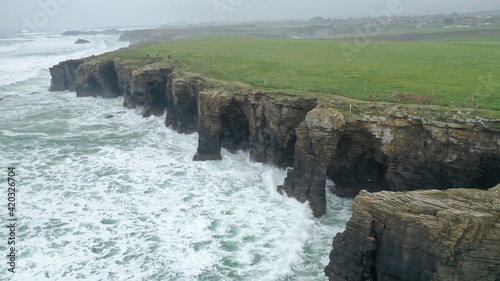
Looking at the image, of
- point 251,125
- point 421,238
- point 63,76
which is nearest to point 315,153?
point 251,125

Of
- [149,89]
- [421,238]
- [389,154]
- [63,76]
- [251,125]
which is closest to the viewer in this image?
[421,238]

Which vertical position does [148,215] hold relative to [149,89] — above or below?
below

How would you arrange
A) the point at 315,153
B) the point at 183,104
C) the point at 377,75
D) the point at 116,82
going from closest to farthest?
the point at 315,153 < the point at 377,75 < the point at 183,104 < the point at 116,82

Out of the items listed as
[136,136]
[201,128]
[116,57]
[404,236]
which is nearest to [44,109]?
[116,57]

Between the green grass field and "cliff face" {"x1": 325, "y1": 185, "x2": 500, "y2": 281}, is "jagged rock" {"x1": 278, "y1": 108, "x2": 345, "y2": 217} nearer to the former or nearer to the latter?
the green grass field

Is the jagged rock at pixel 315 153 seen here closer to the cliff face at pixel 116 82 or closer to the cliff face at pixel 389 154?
the cliff face at pixel 389 154

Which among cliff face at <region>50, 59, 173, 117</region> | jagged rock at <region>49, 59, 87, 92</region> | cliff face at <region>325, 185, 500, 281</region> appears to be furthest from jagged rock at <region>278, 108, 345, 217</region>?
jagged rock at <region>49, 59, 87, 92</region>

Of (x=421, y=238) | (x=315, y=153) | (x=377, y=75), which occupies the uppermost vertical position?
(x=377, y=75)

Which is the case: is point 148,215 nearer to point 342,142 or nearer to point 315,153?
point 315,153
